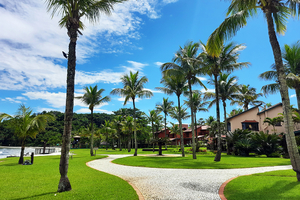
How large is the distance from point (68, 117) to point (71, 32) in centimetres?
338

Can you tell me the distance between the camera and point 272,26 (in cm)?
814

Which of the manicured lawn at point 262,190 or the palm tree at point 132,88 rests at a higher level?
the palm tree at point 132,88

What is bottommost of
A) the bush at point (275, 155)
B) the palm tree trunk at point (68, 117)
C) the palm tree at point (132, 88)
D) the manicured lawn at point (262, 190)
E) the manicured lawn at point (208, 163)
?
the bush at point (275, 155)

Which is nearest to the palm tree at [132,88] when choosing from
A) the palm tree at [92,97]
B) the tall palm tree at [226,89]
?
the palm tree at [92,97]

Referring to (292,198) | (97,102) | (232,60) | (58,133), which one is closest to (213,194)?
(292,198)

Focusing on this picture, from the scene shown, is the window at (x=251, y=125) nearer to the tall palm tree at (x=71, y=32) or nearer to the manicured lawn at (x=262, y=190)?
the manicured lawn at (x=262, y=190)

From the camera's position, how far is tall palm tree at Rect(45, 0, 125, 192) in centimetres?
661

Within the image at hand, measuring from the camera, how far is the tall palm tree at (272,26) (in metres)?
7.23

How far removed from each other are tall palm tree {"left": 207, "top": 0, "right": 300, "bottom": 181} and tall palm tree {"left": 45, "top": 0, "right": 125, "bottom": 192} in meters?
5.04

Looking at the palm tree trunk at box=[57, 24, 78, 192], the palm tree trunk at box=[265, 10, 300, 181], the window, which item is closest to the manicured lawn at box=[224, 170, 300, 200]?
the palm tree trunk at box=[265, 10, 300, 181]

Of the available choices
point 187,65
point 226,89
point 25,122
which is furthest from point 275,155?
point 25,122

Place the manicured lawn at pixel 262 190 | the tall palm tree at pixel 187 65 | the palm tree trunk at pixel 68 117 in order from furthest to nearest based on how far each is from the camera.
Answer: the tall palm tree at pixel 187 65 → the palm tree trunk at pixel 68 117 → the manicured lawn at pixel 262 190

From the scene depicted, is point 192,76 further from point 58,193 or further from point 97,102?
point 58,193

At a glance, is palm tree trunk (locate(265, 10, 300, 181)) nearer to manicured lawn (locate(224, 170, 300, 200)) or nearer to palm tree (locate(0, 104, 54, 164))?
manicured lawn (locate(224, 170, 300, 200))
